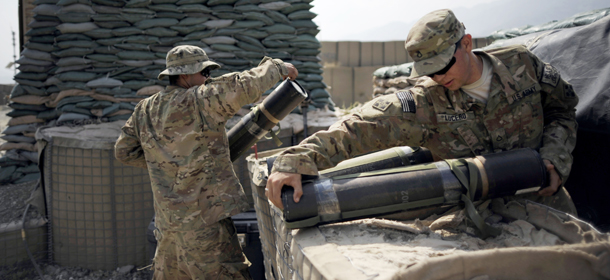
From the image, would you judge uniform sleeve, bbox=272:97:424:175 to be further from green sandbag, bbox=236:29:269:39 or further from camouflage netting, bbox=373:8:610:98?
green sandbag, bbox=236:29:269:39

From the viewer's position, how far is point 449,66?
1.73 meters

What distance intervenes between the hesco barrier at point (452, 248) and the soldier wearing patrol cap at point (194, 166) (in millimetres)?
799

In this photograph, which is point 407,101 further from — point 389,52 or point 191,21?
point 389,52

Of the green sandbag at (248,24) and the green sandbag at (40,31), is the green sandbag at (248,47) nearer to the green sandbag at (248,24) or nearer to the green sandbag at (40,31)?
the green sandbag at (248,24)

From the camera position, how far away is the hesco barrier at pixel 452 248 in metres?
1.03

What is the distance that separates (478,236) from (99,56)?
4.47 meters

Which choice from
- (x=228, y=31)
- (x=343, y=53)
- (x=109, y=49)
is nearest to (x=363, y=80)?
(x=343, y=53)

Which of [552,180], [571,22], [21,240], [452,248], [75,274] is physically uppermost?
[571,22]

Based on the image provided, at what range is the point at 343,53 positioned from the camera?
40.2ft

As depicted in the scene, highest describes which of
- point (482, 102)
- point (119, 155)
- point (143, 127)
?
point (482, 102)

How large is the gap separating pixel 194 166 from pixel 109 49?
289cm

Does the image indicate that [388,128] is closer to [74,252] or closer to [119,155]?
[119,155]

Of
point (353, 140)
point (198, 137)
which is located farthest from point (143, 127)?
point (353, 140)

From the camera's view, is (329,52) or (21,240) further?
(329,52)
